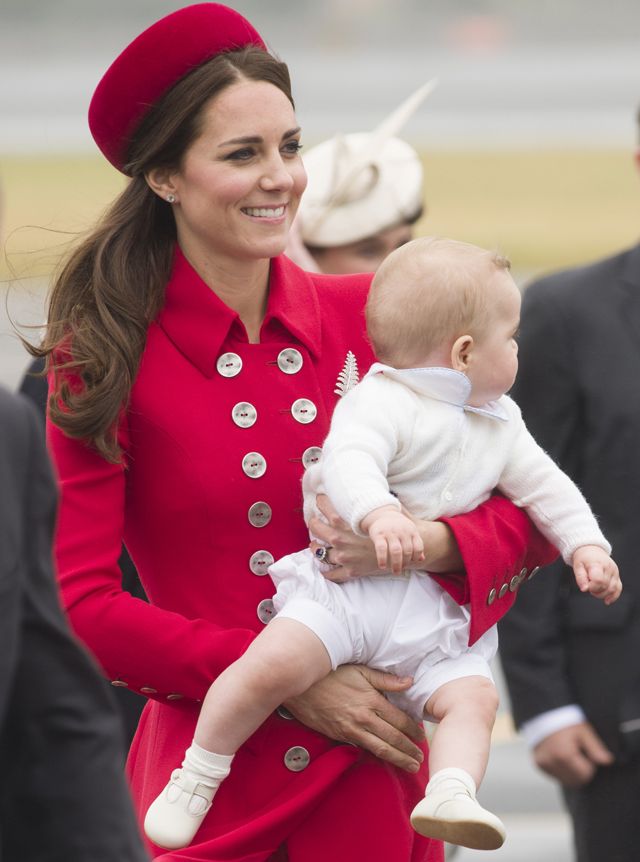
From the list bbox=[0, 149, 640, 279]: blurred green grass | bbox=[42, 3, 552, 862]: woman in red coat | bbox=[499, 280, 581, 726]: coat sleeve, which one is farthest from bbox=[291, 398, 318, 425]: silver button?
bbox=[0, 149, 640, 279]: blurred green grass

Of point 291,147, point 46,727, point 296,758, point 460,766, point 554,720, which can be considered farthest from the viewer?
point 554,720

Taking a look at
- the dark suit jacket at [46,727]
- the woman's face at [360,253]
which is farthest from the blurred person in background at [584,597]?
the dark suit jacket at [46,727]

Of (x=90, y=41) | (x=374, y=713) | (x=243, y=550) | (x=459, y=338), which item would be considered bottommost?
(x=90, y=41)

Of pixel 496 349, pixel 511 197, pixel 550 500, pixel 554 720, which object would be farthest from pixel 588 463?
pixel 511 197

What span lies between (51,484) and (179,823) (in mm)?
1131

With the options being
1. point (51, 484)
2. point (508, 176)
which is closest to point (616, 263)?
point (51, 484)

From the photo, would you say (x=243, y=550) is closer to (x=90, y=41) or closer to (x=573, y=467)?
(x=573, y=467)

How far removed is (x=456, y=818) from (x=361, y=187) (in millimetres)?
2312

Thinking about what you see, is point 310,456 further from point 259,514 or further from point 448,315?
point 448,315

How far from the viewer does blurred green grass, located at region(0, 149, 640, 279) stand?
1897cm

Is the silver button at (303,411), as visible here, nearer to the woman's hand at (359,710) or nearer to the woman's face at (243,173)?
the woman's face at (243,173)

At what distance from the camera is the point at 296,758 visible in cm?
300

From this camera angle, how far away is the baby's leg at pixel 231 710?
283 centimetres

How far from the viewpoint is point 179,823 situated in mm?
2910
